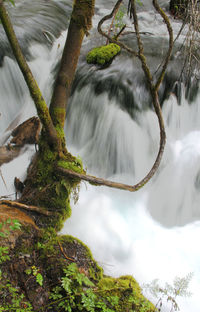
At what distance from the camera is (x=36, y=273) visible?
7.08ft

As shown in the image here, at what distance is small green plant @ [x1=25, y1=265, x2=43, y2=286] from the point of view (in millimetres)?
2056

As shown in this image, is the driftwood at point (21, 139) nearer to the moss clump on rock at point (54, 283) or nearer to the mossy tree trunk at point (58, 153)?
the mossy tree trunk at point (58, 153)

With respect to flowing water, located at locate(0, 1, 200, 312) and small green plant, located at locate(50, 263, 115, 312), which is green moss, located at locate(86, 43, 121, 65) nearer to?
flowing water, located at locate(0, 1, 200, 312)

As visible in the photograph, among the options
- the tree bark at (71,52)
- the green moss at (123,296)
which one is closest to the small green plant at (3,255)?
the green moss at (123,296)

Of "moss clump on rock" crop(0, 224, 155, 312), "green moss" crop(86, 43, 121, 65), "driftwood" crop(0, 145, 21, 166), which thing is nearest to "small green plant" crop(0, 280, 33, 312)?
"moss clump on rock" crop(0, 224, 155, 312)

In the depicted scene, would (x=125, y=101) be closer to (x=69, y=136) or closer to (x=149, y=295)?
(x=69, y=136)

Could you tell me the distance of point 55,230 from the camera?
8.91 ft

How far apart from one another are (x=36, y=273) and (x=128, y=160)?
328cm

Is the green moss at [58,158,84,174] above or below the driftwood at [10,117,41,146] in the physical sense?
above

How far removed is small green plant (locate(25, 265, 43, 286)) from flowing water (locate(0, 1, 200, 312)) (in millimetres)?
1631

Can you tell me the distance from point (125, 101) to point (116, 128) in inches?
23.8

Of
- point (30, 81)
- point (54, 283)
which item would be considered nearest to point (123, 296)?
point (54, 283)

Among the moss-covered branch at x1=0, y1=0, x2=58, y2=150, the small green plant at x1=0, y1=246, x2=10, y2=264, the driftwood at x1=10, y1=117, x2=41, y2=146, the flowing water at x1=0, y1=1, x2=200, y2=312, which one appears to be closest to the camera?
the small green plant at x1=0, y1=246, x2=10, y2=264

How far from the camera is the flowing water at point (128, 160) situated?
13.1ft
